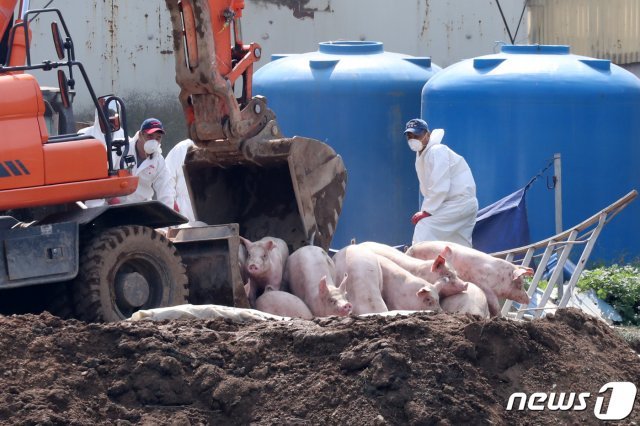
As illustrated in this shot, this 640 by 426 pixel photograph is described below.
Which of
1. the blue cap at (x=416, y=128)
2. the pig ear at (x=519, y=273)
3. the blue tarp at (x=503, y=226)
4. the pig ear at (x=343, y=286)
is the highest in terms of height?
the blue cap at (x=416, y=128)

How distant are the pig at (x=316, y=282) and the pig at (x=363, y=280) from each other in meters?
0.08

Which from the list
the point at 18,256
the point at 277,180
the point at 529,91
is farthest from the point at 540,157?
the point at 18,256

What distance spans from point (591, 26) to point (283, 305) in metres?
14.9

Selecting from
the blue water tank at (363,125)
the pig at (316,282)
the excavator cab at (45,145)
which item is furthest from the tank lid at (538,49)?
the excavator cab at (45,145)

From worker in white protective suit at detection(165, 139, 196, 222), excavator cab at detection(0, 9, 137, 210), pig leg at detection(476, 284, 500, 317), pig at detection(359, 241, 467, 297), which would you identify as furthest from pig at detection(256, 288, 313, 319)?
worker in white protective suit at detection(165, 139, 196, 222)

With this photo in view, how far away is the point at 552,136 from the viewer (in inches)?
555

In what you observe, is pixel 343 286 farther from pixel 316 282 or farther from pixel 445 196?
Answer: pixel 445 196

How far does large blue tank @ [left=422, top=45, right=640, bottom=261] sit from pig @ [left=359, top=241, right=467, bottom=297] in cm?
414

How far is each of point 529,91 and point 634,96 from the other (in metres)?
1.23

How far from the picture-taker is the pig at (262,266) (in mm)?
9734

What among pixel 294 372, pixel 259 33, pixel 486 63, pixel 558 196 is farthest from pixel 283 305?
pixel 259 33

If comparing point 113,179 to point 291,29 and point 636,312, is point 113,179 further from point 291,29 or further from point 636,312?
point 291,29

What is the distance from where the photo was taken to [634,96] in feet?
47.2

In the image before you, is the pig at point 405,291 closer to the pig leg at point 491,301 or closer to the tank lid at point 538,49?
the pig leg at point 491,301
